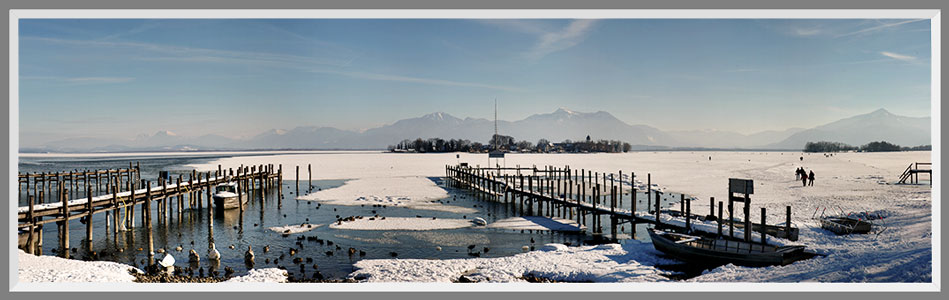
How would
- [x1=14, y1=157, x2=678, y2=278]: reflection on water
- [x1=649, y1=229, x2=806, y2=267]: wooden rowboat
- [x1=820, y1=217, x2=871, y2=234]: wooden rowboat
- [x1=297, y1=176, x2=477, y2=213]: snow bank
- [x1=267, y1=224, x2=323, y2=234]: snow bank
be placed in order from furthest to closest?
[x1=297, y1=176, x2=477, y2=213]: snow bank
[x1=267, y1=224, x2=323, y2=234]: snow bank
[x1=820, y1=217, x2=871, y2=234]: wooden rowboat
[x1=14, y1=157, x2=678, y2=278]: reflection on water
[x1=649, y1=229, x2=806, y2=267]: wooden rowboat

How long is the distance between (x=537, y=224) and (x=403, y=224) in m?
5.82

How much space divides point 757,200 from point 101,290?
89.8 ft

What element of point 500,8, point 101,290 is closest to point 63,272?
point 101,290

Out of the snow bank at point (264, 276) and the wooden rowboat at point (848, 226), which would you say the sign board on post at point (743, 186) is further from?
the snow bank at point (264, 276)

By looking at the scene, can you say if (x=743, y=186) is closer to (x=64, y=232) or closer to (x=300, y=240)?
(x=300, y=240)

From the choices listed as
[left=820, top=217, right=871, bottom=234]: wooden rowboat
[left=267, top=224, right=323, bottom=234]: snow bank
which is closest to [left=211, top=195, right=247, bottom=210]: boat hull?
[left=267, top=224, right=323, bottom=234]: snow bank

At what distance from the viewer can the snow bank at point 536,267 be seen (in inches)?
515

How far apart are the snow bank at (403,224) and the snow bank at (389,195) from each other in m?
4.55

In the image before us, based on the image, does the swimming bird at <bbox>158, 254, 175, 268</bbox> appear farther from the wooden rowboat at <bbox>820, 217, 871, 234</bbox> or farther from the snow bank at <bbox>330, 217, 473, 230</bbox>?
the wooden rowboat at <bbox>820, 217, 871, 234</bbox>

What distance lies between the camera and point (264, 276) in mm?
13461

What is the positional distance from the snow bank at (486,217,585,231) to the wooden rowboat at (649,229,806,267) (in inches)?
243

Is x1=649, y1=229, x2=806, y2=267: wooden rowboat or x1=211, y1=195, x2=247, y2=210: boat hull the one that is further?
x1=211, y1=195, x2=247, y2=210: boat hull

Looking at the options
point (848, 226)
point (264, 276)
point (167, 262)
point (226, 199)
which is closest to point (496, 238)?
point (264, 276)

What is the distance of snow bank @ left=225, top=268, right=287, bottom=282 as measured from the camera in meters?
13.0
